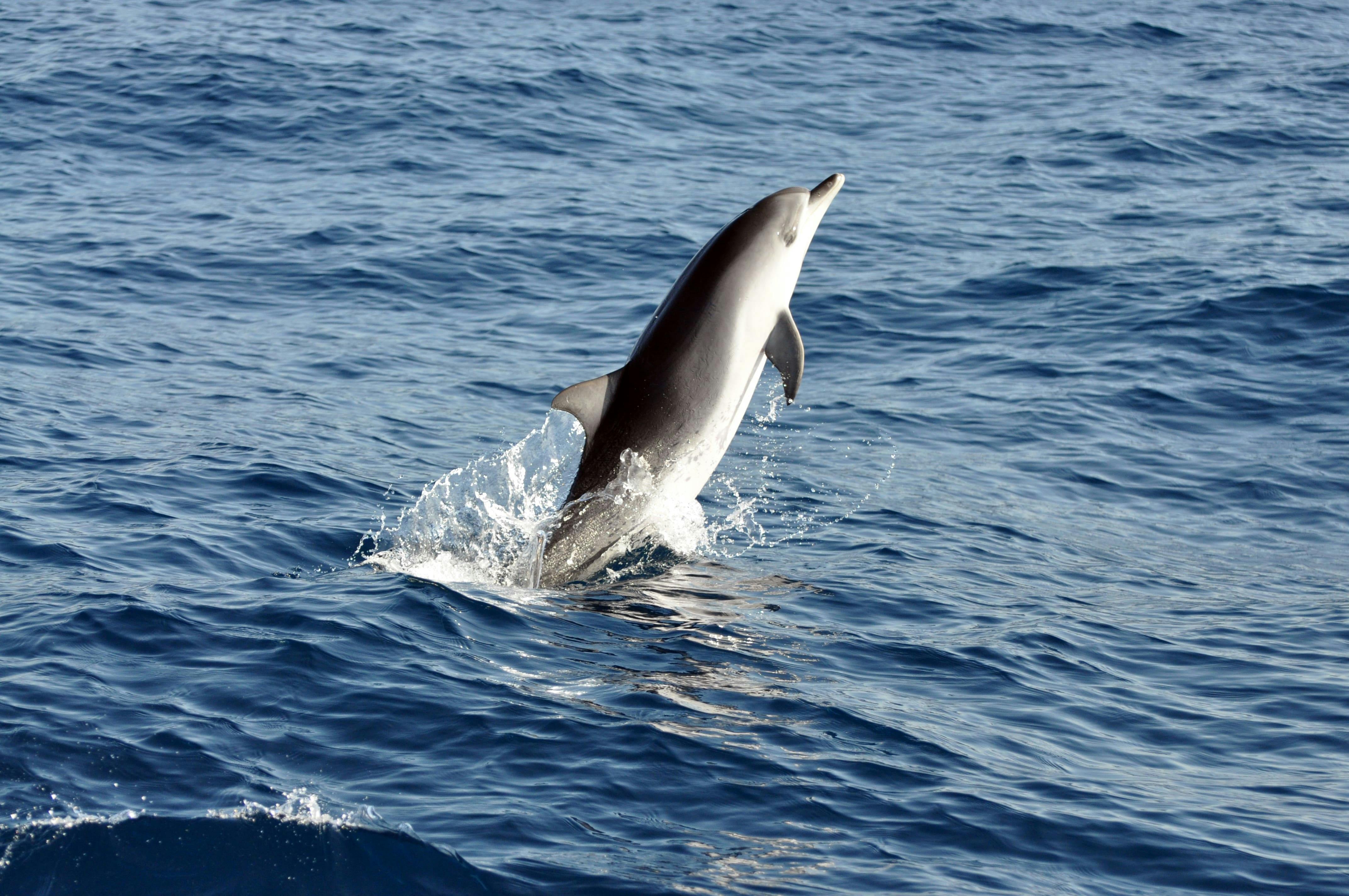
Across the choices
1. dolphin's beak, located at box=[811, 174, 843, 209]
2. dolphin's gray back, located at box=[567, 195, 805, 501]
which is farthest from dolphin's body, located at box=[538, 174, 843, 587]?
dolphin's beak, located at box=[811, 174, 843, 209]

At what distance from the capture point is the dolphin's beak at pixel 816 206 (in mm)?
10273

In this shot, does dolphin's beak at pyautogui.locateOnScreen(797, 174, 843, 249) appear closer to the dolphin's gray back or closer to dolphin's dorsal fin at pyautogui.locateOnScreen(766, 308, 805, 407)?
the dolphin's gray back

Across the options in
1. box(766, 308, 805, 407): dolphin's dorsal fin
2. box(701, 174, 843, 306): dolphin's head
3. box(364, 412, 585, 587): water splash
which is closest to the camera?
box(766, 308, 805, 407): dolphin's dorsal fin

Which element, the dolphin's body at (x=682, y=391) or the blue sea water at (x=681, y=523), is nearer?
the blue sea water at (x=681, y=523)

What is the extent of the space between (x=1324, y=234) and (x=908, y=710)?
15611 mm

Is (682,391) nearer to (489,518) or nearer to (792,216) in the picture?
(792,216)

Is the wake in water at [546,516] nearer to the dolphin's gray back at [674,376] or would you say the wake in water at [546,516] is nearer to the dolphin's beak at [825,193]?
the dolphin's gray back at [674,376]

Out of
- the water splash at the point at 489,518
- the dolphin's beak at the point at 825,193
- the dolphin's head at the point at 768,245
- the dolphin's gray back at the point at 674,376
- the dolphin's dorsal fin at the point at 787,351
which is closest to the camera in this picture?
the dolphin's gray back at the point at 674,376

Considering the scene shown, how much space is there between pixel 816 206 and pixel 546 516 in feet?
9.40

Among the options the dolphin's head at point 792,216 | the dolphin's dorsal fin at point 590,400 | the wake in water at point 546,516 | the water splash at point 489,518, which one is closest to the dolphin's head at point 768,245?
the dolphin's head at point 792,216

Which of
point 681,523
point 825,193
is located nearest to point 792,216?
point 825,193

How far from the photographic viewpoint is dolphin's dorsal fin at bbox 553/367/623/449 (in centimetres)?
931

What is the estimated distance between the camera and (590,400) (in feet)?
31.1

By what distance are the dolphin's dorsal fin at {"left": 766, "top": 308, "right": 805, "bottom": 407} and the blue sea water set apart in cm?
149
